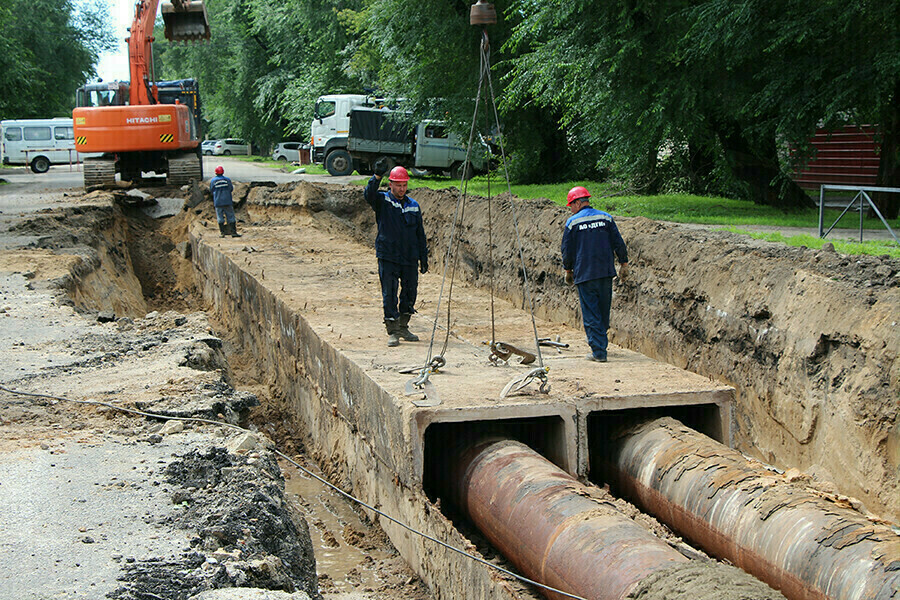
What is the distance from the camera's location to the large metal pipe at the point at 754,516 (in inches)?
173

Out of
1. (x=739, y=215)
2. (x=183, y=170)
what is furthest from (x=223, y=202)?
(x=739, y=215)

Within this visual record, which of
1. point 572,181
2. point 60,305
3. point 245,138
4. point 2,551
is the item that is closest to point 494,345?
point 2,551

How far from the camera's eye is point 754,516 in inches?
199

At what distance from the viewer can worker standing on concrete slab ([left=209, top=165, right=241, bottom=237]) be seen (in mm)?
16891

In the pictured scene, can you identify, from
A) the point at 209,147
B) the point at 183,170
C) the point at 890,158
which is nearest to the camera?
the point at 890,158

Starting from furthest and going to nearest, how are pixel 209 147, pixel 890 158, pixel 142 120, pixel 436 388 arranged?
pixel 209 147 < pixel 142 120 < pixel 890 158 < pixel 436 388

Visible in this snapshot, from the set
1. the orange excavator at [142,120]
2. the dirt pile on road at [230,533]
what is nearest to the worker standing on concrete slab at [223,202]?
the orange excavator at [142,120]

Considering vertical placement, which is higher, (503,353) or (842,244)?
(842,244)

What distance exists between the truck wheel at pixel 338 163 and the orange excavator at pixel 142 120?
26.4ft

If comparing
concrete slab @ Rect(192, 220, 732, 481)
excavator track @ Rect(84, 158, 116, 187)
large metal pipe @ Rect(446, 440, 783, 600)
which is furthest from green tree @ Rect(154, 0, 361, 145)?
large metal pipe @ Rect(446, 440, 783, 600)

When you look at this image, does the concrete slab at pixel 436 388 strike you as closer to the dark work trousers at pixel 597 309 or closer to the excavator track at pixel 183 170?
the dark work trousers at pixel 597 309

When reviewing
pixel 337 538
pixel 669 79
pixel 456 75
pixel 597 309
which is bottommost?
pixel 337 538

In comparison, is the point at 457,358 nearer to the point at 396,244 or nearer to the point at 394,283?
the point at 394,283

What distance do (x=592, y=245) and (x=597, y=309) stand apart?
1.88 feet
